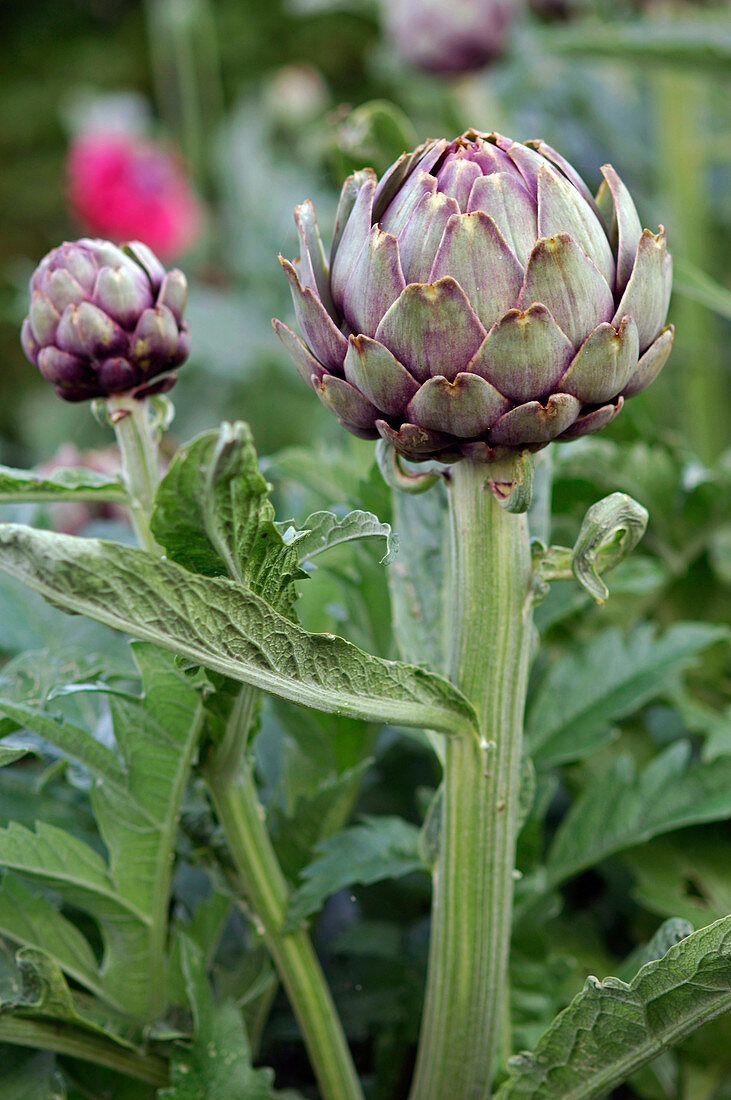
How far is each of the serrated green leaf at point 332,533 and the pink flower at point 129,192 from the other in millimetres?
1379

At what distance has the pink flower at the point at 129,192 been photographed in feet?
5.12

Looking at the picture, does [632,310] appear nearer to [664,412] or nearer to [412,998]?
[412,998]

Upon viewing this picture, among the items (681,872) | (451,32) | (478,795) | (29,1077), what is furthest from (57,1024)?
(451,32)

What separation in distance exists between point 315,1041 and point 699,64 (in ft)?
2.12

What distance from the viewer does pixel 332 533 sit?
0.28m

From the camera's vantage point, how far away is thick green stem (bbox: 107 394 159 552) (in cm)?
37

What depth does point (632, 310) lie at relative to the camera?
0.27 m

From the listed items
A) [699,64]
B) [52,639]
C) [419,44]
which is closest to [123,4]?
[419,44]

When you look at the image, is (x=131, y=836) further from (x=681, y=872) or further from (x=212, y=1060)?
(x=681, y=872)

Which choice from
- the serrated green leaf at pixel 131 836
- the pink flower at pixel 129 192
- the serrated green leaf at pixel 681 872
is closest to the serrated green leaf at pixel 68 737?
the serrated green leaf at pixel 131 836

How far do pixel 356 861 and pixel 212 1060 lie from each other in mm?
77

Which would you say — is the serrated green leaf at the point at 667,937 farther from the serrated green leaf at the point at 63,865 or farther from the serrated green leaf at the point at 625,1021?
the serrated green leaf at the point at 63,865

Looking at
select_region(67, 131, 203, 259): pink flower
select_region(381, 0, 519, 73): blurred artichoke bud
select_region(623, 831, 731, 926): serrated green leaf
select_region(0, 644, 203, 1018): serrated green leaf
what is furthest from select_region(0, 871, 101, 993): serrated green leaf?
select_region(67, 131, 203, 259): pink flower

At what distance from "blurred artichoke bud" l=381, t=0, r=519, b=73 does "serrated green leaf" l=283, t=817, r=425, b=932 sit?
3.33ft
